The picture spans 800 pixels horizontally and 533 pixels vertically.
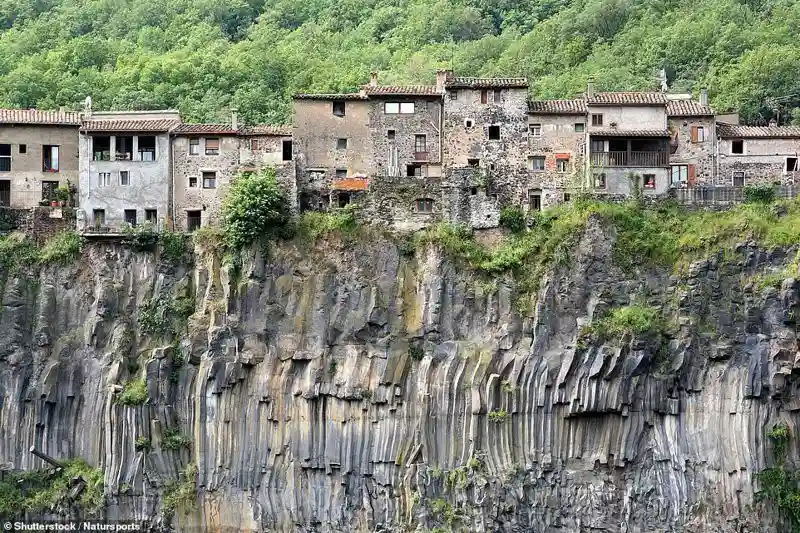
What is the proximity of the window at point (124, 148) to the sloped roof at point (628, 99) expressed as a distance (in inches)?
875

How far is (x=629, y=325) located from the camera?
7388cm

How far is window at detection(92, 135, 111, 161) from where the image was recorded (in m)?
81.1

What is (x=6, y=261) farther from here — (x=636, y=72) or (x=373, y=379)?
(x=636, y=72)

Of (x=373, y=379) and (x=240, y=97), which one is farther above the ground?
(x=240, y=97)

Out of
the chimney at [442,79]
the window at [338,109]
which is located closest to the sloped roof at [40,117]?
the window at [338,109]

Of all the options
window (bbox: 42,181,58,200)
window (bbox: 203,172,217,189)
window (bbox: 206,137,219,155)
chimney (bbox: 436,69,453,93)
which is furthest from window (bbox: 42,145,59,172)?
chimney (bbox: 436,69,453,93)

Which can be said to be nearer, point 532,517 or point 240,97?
point 532,517

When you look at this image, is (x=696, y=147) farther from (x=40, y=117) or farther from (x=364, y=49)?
(x=364, y=49)

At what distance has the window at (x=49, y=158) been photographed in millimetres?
82500

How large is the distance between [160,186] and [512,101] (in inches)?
687

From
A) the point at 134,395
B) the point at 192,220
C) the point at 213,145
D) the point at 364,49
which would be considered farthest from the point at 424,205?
the point at 364,49

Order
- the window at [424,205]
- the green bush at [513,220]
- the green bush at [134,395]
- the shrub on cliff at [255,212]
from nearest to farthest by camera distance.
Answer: the green bush at [134,395]
the shrub on cliff at [255,212]
the green bush at [513,220]
the window at [424,205]

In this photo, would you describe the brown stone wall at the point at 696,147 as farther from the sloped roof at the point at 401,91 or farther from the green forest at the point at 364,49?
the green forest at the point at 364,49

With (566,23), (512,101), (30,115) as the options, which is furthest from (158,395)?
(566,23)
